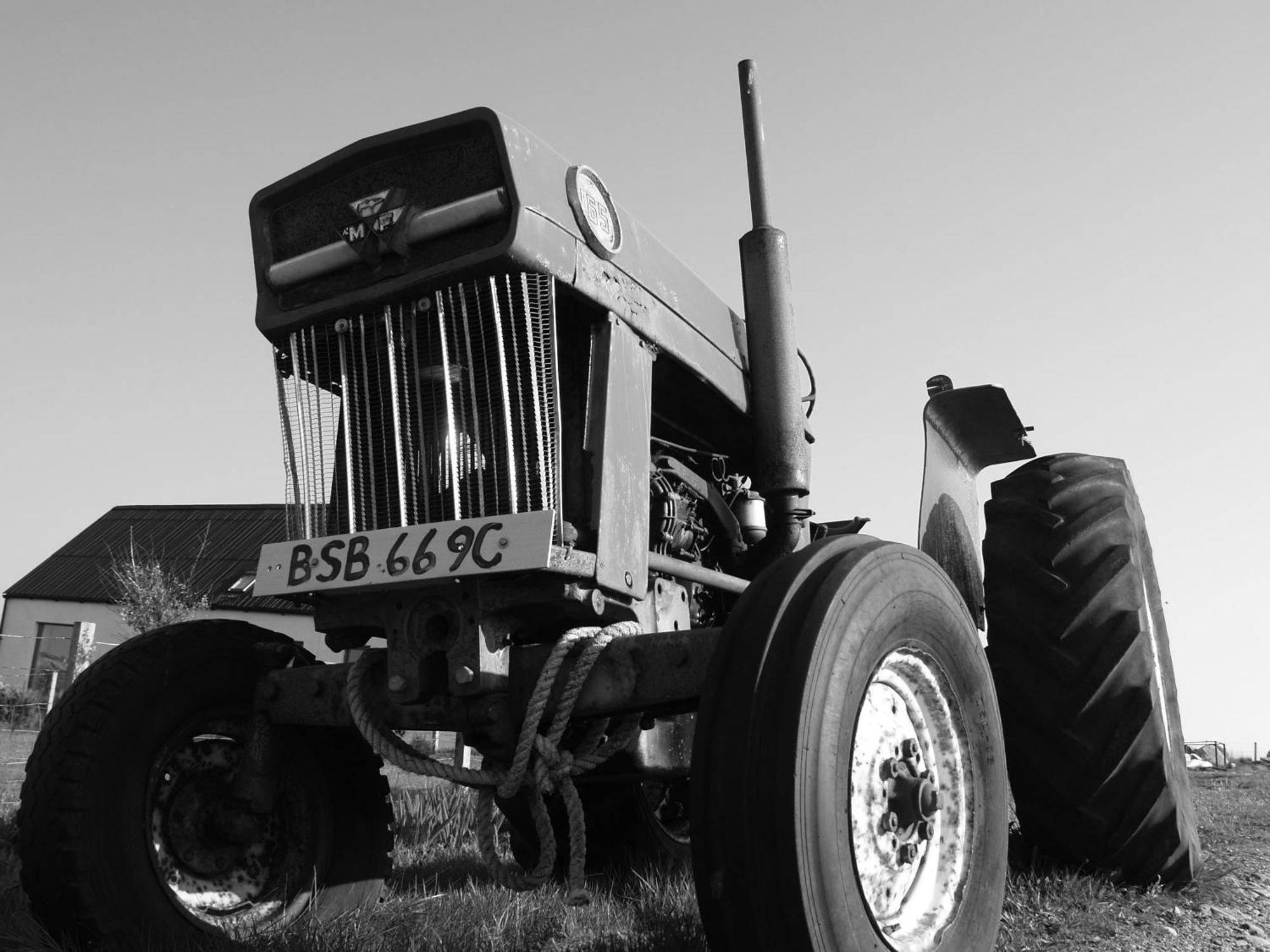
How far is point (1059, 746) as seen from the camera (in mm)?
3533

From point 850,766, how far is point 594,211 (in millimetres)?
1640

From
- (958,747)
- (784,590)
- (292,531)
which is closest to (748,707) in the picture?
(784,590)

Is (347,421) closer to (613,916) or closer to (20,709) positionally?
(613,916)

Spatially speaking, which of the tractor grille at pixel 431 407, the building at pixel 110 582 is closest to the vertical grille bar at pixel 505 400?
the tractor grille at pixel 431 407

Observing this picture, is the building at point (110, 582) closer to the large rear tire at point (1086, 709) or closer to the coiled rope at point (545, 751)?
the large rear tire at point (1086, 709)

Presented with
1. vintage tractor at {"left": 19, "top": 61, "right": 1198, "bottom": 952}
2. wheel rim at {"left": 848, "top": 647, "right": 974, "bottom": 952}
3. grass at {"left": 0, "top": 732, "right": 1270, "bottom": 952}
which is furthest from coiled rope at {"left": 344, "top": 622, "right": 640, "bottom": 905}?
wheel rim at {"left": 848, "top": 647, "right": 974, "bottom": 952}

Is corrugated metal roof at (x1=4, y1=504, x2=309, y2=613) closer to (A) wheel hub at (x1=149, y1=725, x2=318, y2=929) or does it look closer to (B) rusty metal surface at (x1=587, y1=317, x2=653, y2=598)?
(A) wheel hub at (x1=149, y1=725, x2=318, y2=929)

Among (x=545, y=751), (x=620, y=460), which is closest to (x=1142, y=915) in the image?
(x=545, y=751)

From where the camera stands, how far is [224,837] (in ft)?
10.2

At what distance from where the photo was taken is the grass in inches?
112

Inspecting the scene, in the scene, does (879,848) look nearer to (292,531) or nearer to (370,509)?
(370,509)

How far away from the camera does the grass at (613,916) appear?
2.85 metres

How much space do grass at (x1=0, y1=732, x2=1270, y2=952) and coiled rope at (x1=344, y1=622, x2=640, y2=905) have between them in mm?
255

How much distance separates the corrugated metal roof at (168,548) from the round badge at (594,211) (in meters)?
24.9
